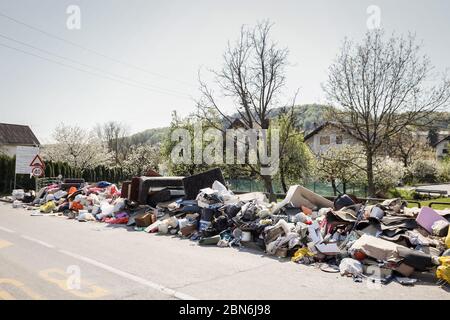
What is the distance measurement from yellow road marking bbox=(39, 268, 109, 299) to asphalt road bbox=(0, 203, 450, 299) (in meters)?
0.01

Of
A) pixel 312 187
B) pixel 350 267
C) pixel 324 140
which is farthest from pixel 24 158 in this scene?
pixel 324 140

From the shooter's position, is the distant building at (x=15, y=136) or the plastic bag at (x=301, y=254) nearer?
the plastic bag at (x=301, y=254)

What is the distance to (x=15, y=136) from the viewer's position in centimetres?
6106

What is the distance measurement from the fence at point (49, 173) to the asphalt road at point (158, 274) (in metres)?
21.2

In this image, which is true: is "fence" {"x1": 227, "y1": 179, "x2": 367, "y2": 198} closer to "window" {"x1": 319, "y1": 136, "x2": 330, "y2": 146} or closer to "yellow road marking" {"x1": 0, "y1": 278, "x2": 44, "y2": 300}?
"window" {"x1": 319, "y1": 136, "x2": 330, "y2": 146}

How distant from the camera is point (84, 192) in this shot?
1538 cm

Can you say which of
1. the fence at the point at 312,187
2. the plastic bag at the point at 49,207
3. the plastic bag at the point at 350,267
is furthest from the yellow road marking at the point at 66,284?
the fence at the point at 312,187

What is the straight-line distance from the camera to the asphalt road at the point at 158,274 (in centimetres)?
496

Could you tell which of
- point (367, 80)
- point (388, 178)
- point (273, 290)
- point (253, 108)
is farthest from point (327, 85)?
point (273, 290)

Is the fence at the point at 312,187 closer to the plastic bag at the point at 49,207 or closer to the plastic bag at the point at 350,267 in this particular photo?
the plastic bag at the point at 49,207

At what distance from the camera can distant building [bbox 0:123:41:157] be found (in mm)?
58844

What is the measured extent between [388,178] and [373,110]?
1154cm

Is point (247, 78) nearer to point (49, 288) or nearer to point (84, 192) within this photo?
point (84, 192)
